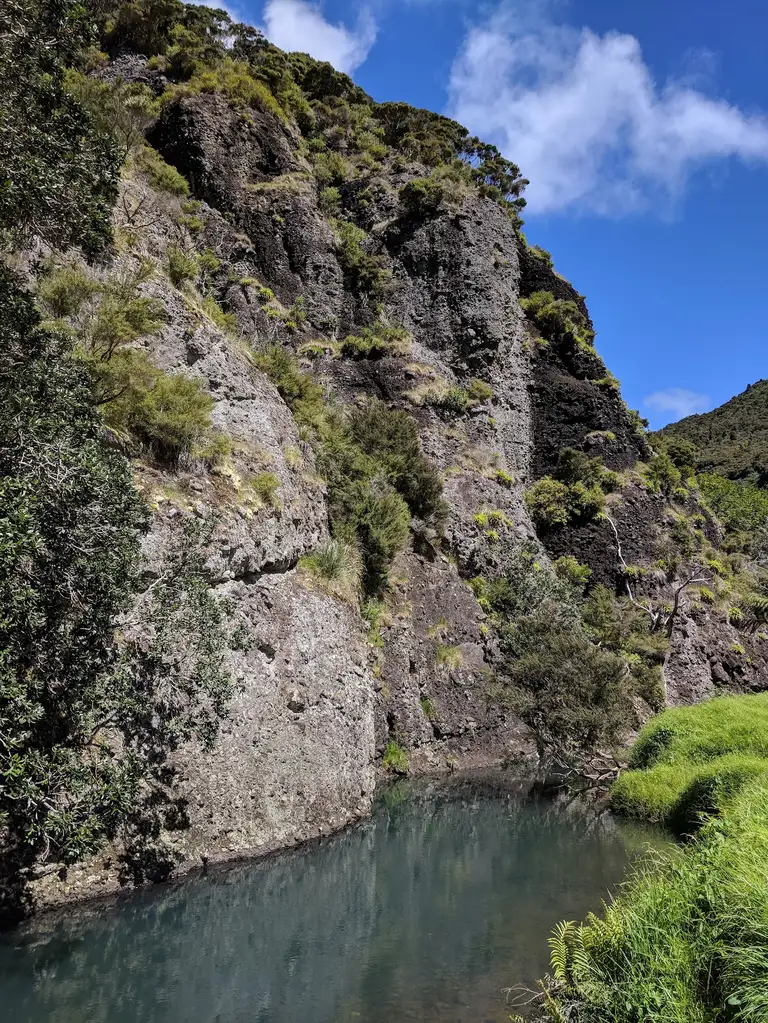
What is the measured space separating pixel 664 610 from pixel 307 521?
23.6 m

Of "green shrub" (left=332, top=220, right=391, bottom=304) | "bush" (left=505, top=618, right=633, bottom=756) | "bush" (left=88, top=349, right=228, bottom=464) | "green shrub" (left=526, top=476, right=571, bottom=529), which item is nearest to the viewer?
"bush" (left=88, top=349, right=228, bottom=464)

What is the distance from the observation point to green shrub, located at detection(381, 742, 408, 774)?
22.9m

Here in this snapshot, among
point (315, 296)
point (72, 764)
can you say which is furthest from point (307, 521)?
point (315, 296)

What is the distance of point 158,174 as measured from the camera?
2692 cm

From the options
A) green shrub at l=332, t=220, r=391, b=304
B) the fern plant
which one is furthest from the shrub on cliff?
the fern plant

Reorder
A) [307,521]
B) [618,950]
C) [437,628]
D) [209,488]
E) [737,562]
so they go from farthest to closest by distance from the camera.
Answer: [737,562], [437,628], [307,521], [209,488], [618,950]

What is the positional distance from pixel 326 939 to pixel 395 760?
12895 millimetres

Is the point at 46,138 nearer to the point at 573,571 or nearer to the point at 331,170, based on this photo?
the point at 573,571

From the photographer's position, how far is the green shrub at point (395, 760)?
22922 millimetres

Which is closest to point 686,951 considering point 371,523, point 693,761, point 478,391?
point 693,761

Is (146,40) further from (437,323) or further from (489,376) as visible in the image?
(489,376)

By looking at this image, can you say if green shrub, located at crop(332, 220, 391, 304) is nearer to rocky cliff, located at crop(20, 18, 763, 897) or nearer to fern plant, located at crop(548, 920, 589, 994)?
rocky cliff, located at crop(20, 18, 763, 897)

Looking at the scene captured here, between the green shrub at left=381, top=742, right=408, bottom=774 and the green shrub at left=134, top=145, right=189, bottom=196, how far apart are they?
76.1 ft

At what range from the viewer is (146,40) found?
3869 cm
